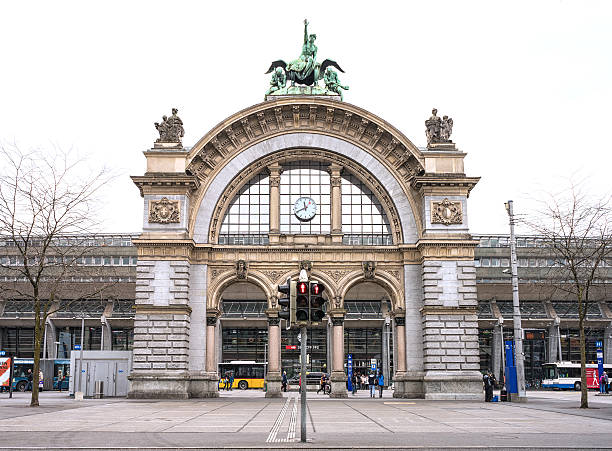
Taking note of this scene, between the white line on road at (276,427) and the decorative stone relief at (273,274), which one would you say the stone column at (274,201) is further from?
the white line on road at (276,427)

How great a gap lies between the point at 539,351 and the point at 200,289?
6223cm

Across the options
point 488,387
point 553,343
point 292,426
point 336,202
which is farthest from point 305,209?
point 553,343

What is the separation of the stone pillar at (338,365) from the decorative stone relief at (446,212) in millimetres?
9219

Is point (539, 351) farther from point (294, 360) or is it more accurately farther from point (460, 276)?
point (460, 276)

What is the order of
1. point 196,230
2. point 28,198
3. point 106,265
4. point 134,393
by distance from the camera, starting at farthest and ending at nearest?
point 106,265 → point 196,230 → point 134,393 → point 28,198

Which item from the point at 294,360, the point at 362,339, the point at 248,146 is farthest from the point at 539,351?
the point at 248,146

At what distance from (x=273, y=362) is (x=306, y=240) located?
8567mm

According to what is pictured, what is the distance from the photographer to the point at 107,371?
Answer: 173 feet

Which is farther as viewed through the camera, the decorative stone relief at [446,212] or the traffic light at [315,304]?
the decorative stone relief at [446,212]

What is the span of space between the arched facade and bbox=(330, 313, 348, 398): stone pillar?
8 cm

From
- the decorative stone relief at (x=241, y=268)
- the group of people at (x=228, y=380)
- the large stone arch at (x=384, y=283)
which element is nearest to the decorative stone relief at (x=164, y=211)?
the decorative stone relief at (x=241, y=268)

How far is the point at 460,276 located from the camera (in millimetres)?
48688

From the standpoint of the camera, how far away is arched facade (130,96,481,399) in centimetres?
4778

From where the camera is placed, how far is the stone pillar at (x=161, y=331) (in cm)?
4697
